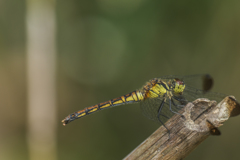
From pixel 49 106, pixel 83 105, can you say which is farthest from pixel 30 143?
pixel 83 105

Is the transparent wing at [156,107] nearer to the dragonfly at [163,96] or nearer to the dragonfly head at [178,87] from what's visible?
the dragonfly at [163,96]

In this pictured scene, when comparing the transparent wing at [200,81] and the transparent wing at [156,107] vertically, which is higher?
the transparent wing at [200,81]

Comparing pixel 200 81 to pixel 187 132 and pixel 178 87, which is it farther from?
pixel 187 132

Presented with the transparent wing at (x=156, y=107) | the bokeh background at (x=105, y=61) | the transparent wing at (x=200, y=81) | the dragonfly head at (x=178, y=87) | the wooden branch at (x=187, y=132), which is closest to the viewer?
the wooden branch at (x=187, y=132)

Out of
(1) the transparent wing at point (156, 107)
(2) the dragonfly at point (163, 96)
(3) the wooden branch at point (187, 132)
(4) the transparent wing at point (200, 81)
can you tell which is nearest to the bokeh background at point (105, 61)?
(4) the transparent wing at point (200, 81)

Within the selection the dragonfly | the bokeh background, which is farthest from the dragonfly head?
the bokeh background

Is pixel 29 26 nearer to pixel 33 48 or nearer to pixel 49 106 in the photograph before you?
pixel 33 48

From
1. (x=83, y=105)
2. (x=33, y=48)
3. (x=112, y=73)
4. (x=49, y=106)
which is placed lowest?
(x=83, y=105)
